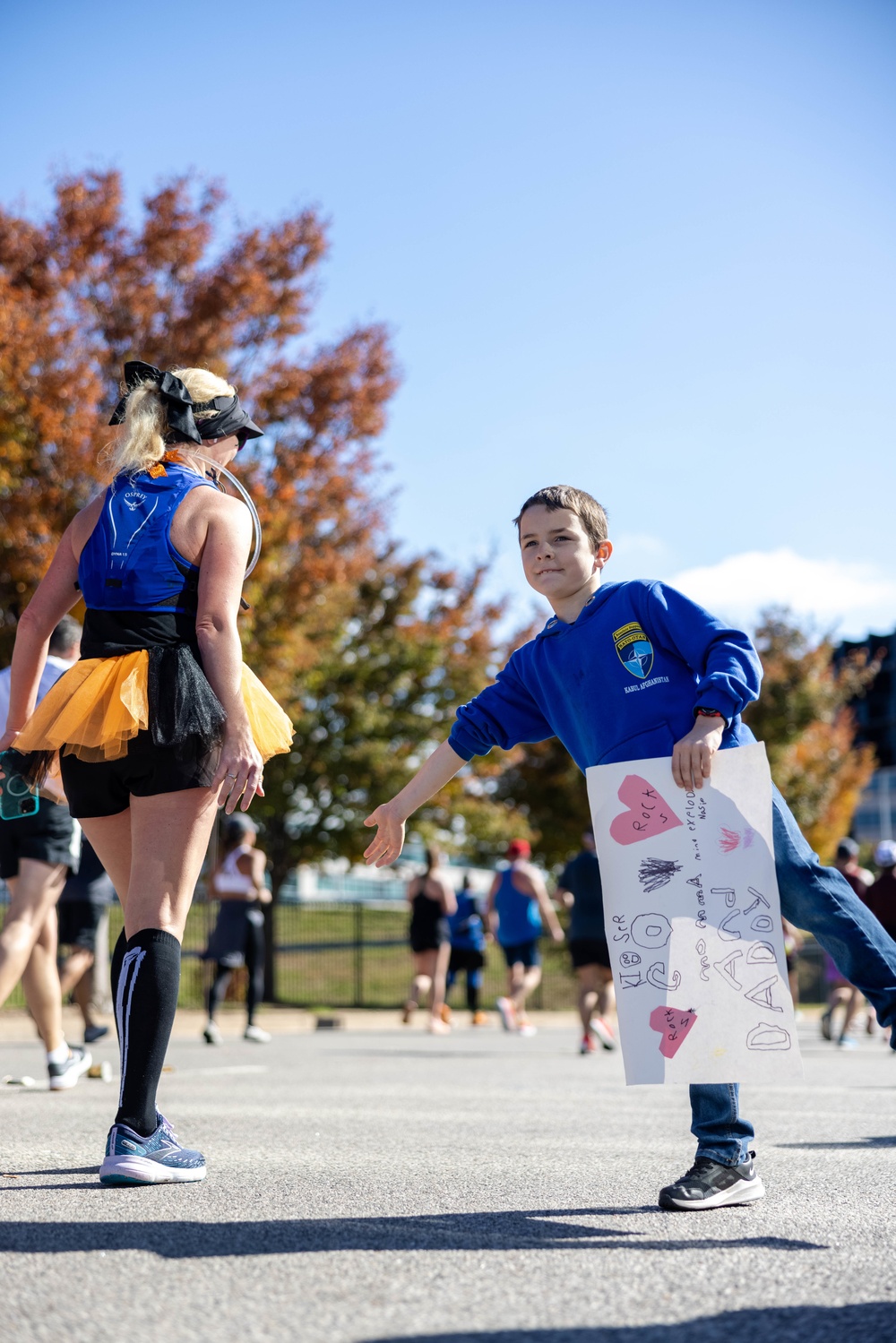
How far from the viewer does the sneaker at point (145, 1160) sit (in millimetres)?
3537

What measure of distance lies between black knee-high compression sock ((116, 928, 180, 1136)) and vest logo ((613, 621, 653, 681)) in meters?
1.43

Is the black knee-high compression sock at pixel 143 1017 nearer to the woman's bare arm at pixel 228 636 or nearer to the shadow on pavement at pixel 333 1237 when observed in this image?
the woman's bare arm at pixel 228 636

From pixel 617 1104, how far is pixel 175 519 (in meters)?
4.27

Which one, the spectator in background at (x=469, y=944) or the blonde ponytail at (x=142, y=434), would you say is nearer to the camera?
the blonde ponytail at (x=142, y=434)

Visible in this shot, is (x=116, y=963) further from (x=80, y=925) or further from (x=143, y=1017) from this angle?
(x=80, y=925)

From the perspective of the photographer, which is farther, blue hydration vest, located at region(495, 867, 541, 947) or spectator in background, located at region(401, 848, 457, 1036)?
spectator in background, located at region(401, 848, 457, 1036)

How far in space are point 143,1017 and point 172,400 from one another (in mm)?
1758

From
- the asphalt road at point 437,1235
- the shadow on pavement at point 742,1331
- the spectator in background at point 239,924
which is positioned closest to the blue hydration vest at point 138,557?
the asphalt road at point 437,1235

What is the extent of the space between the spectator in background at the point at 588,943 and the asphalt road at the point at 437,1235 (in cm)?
606

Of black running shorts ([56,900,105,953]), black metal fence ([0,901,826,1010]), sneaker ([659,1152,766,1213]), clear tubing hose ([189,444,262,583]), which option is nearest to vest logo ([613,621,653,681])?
clear tubing hose ([189,444,262,583])

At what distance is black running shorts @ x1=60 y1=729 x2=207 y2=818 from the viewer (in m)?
3.62

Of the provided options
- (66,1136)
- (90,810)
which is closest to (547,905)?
(66,1136)

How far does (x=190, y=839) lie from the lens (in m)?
3.67

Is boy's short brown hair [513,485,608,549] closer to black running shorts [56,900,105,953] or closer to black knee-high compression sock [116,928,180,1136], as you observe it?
black knee-high compression sock [116,928,180,1136]
